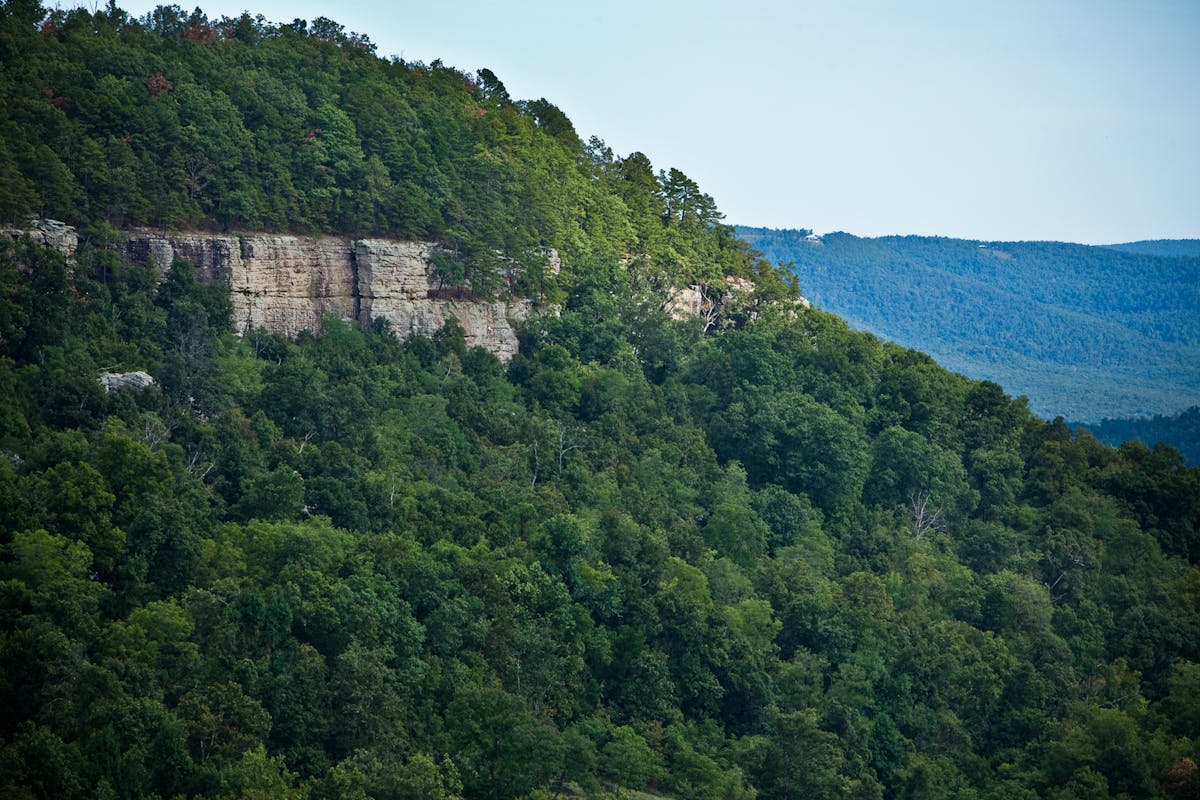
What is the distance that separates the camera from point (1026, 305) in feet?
578

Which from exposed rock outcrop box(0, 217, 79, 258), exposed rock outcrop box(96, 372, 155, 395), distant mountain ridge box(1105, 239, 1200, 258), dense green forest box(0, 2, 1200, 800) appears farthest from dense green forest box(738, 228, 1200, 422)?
exposed rock outcrop box(96, 372, 155, 395)

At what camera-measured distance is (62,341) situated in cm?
4691

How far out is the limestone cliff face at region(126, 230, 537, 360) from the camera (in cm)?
5344

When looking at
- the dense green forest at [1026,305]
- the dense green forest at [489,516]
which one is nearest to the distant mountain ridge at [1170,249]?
Result: the dense green forest at [1026,305]

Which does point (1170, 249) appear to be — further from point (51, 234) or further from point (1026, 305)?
point (51, 234)

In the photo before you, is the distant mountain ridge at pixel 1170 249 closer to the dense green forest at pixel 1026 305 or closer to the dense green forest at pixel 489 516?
the dense green forest at pixel 1026 305

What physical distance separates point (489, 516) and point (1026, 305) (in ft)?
440

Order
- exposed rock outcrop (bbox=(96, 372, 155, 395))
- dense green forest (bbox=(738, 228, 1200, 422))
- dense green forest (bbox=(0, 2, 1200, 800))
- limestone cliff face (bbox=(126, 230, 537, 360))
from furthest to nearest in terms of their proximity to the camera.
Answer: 1. dense green forest (bbox=(738, 228, 1200, 422))
2. limestone cliff face (bbox=(126, 230, 537, 360))
3. exposed rock outcrop (bbox=(96, 372, 155, 395))
4. dense green forest (bbox=(0, 2, 1200, 800))

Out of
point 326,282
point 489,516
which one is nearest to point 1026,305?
point 326,282

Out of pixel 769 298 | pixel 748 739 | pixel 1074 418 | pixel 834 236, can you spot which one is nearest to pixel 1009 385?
pixel 1074 418

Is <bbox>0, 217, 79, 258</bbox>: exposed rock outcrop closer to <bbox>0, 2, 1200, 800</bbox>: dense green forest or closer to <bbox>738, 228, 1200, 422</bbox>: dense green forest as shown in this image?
<bbox>0, 2, 1200, 800</bbox>: dense green forest

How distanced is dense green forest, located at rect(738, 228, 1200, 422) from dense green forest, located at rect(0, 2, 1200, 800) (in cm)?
8753

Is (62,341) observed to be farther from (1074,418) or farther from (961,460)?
(1074,418)

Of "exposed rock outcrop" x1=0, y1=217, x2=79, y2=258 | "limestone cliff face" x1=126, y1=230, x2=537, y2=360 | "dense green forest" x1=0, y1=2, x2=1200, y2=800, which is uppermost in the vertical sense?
"exposed rock outcrop" x1=0, y1=217, x2=79, y2=258
